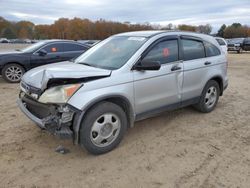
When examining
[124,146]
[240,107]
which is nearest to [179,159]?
[124,146]

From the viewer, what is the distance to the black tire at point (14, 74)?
889 centimetres

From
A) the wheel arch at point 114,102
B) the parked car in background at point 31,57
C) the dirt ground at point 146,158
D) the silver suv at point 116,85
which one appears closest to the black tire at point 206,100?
the silver suv at point 116,85

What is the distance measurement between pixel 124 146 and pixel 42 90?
151 cm

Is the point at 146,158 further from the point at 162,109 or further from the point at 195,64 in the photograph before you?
the point at 195,64

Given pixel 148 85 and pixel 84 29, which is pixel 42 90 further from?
pixel 84 29

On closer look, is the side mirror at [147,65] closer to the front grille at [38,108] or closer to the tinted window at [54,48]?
the front grille at [38,108]

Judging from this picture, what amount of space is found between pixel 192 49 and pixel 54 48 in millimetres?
5791

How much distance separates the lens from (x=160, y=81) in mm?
4379

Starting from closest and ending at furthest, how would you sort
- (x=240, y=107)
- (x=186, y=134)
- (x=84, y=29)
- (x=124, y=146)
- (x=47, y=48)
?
(x=124, y=146), (x=186, y=134), (x=240, y=107), (x=47, y=48), (x=84, y=29)

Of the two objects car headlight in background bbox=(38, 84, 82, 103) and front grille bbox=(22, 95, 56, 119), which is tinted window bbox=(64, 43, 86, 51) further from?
car headlight in background bbox=(38, 84, 82, 103)

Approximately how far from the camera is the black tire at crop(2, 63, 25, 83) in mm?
8891

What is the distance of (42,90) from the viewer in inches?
142

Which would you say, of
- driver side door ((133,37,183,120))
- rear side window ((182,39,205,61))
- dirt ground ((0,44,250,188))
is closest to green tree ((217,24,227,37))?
rear side window ((182,39,205,61))

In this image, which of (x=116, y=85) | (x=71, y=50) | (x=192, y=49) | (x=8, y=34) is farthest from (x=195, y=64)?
(x=8, y=34)
